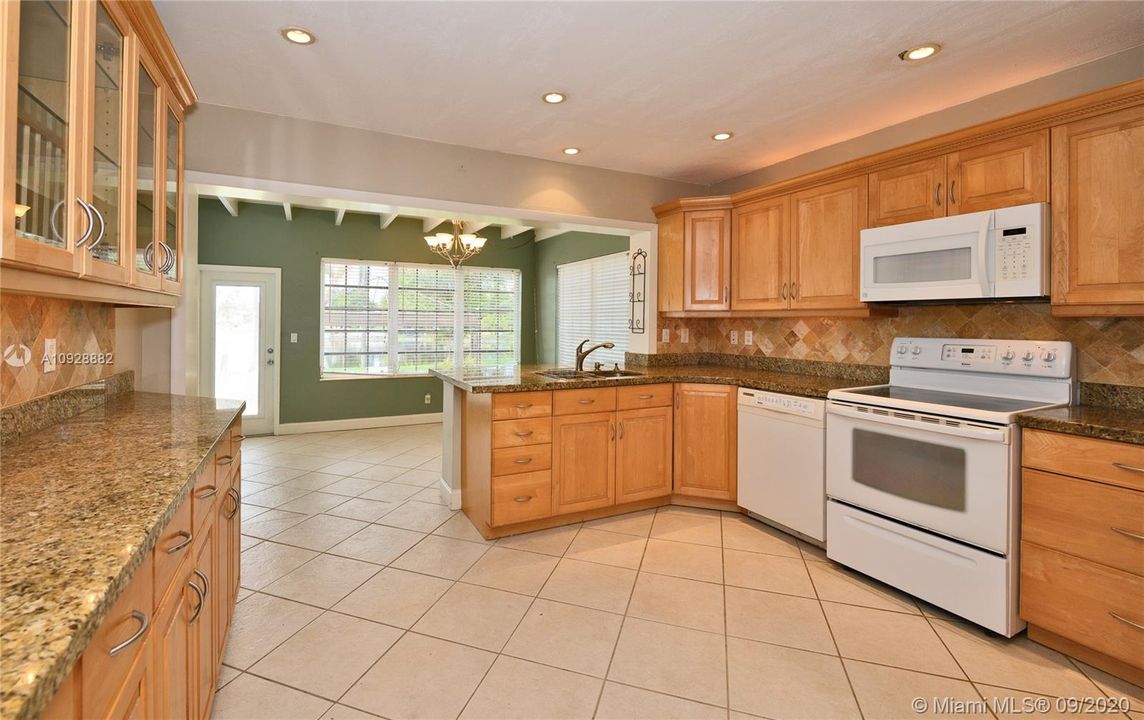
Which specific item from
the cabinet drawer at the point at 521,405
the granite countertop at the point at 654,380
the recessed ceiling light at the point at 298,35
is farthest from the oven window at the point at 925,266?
the recessed ceiling light at the point at 298,35

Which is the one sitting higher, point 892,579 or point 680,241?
point 680,241

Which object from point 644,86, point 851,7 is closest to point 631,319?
point 644,86

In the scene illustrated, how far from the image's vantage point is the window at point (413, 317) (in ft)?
20.8

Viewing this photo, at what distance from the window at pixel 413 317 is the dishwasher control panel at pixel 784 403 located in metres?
4.49

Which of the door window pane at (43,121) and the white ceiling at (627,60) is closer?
the door window pane at (43,121)

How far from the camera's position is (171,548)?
3.71 ft

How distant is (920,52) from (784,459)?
2.09 meters

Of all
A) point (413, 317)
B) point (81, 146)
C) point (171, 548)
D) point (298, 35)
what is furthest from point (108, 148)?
point (413, 317)

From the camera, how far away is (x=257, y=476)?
437 centimetres

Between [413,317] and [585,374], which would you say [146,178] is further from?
[413,317]

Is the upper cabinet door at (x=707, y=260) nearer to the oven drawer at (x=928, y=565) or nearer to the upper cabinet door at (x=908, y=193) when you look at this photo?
the upper cabinet door at (x=908, y=193)

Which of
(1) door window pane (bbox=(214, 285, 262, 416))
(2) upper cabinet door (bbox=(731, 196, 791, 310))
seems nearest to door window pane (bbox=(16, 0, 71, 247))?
(2) upper cabinet door (bbox=(731, 196, 791, 310))

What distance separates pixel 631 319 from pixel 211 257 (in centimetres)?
452

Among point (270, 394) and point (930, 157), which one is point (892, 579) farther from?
point (270, 394)
